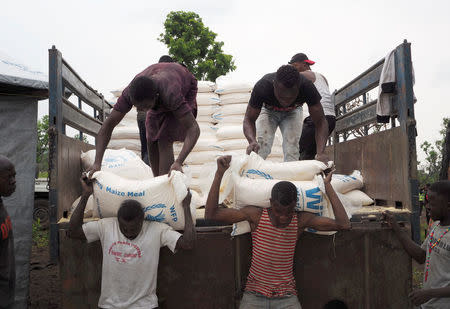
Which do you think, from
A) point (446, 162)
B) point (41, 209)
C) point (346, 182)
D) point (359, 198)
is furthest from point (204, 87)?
point (41, 209)

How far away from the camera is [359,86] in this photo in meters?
3.40

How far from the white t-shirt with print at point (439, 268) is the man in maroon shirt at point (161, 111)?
1.54 metres

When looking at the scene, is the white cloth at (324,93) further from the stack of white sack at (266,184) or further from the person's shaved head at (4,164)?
the person's shaved head at (4,164)

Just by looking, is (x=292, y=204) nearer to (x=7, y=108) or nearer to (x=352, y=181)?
(x=352, y=181)

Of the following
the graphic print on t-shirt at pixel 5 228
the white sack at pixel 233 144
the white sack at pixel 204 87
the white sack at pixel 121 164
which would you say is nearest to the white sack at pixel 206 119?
the white sack at pixel 204 87

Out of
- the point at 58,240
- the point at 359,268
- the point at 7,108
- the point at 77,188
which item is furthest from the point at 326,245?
the point at 7,108

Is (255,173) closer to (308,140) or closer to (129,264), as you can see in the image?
(129,264)

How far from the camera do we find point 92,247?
2396 millimetres

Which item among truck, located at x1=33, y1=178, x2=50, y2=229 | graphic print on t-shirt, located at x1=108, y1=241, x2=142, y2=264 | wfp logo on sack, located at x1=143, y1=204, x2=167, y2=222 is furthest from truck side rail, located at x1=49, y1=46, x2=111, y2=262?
truck, located at x1=33, y1=178, x2=50, y2=229

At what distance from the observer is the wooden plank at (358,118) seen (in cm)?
315

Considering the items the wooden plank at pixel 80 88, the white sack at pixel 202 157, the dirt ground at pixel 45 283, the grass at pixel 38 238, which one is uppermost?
the wooden plank at pixel 80 88

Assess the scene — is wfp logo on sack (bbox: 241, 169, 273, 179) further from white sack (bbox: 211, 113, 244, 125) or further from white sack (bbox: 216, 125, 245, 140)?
white sack (bbox: 211, 113, 244, 125)

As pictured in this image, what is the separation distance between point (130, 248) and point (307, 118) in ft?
7.78

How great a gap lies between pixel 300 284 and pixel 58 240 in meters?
1.47
